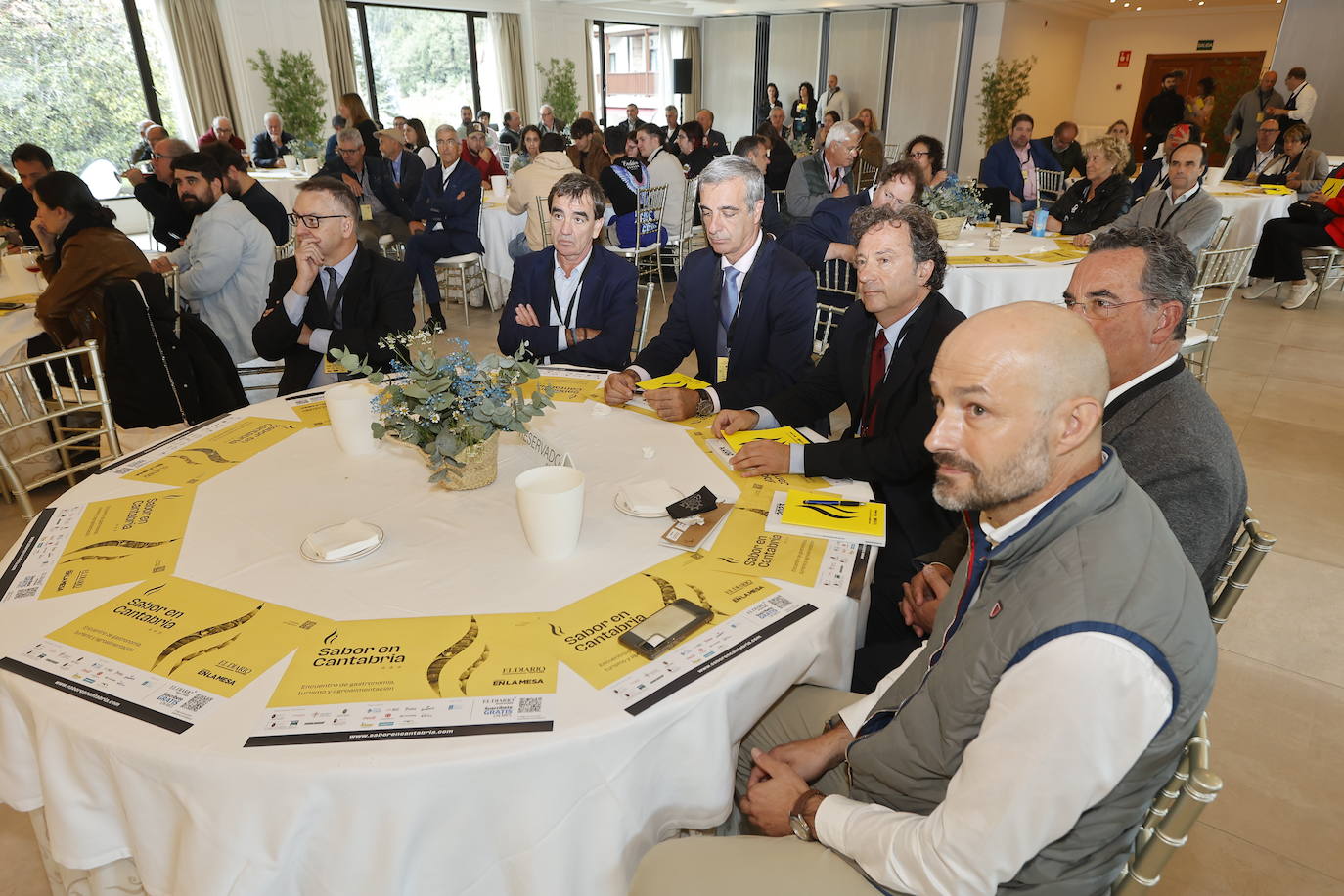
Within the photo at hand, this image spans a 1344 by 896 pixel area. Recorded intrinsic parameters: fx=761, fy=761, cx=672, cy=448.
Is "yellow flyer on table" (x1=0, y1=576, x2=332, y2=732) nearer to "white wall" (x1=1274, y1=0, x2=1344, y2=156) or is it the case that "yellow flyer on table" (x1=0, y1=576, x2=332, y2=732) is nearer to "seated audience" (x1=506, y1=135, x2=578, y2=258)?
"seated audience" (x1=506, y1=135, x2=578, y2=258)

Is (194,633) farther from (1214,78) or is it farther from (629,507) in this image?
(1214,78)

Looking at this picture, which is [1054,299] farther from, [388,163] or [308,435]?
[388,163]

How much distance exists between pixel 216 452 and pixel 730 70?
1809 cm

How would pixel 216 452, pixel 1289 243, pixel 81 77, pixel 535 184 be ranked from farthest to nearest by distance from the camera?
Answer: pixel 81 77 < pixel 1289 243 < pixel 535 184 < pixel 216 452

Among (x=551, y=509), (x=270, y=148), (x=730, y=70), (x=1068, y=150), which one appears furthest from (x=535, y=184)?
(x=730, y=70)

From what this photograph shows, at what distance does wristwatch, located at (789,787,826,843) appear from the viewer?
4.02ft

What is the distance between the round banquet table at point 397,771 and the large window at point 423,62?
13252 millimetres

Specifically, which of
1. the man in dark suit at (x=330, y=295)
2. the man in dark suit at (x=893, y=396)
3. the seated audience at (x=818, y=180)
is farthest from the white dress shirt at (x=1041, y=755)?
the seated audience at (x=818, y=180)

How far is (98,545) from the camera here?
150 cm

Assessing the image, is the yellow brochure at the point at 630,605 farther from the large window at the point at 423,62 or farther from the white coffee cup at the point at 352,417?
the large window at the point at 423,62

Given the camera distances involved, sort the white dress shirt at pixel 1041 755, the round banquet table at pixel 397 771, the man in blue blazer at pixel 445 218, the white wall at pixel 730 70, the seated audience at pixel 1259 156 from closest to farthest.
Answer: the white dress shirt at pixel 1041 755, the round banquet table at pixel 397 771, the man in blue blazer at pixel 445 218, the seated audience at pixel 1259 156, the white wall at pixel 730 70

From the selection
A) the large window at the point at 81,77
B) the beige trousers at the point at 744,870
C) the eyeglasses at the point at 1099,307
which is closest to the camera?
the beige trousers at the point at 744,870

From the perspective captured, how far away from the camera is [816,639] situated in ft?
4.26

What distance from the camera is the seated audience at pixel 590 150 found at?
7.44 metres
